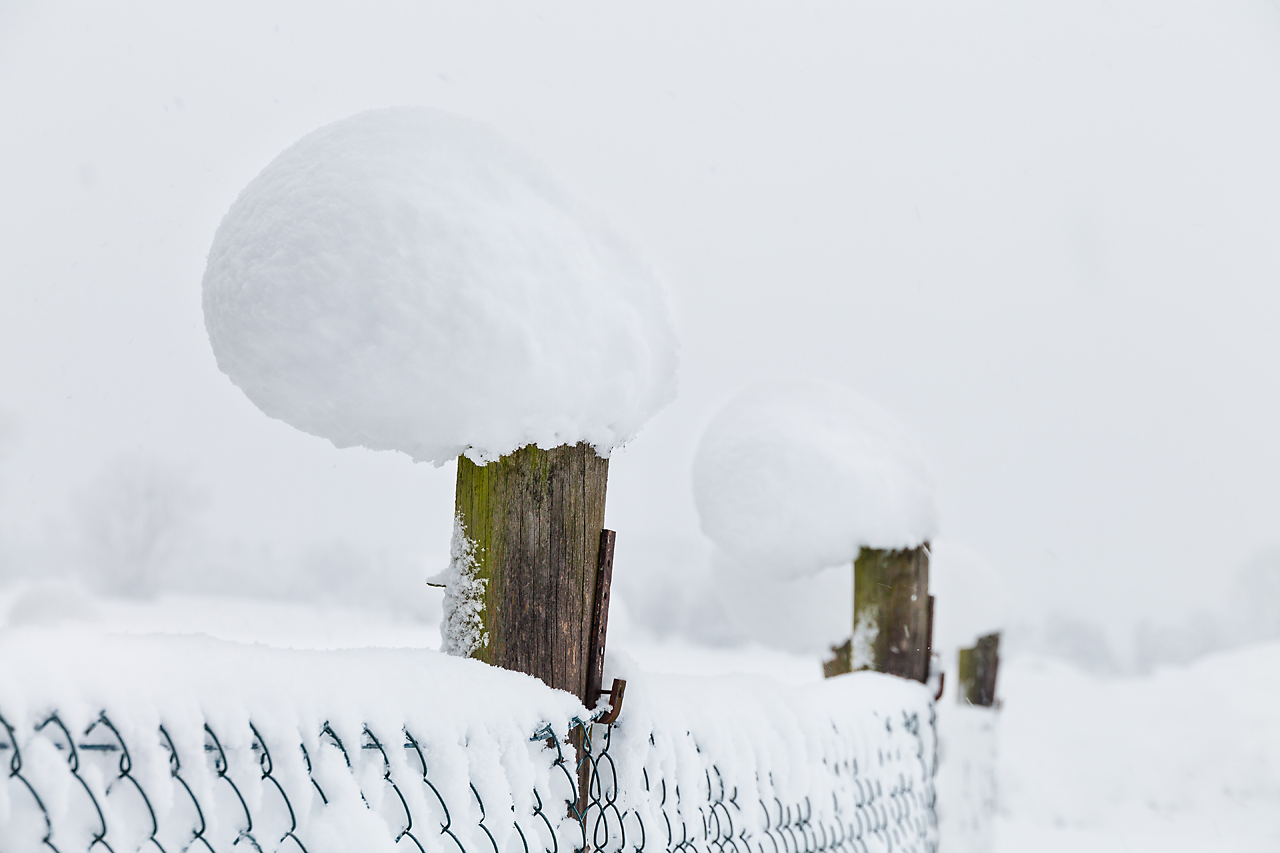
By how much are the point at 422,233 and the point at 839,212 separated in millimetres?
137654

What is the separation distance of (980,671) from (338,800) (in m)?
6.92

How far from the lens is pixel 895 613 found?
3.07 metres

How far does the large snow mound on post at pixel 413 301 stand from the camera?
1168 millimetres

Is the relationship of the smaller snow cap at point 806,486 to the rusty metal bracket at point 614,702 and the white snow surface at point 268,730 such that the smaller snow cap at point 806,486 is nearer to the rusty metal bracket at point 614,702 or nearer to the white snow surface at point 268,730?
the rusty metal bracket at point 614,702

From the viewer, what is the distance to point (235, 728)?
0.85 meters

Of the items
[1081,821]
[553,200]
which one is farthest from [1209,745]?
[553,200]

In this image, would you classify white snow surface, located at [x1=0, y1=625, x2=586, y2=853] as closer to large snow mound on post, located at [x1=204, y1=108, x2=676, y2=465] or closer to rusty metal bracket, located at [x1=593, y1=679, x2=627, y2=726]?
rusty metal bracket, located at [x1=593, y1=679, x2=627, y2=726]

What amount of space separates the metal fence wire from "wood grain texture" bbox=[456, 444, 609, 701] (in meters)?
0.13

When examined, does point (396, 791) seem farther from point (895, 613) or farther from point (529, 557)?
point (895, 613)

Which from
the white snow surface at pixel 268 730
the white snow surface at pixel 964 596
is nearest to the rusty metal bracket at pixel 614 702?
the white snow surface at pixel 268 730

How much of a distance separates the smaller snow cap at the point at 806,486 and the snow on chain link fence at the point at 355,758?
1396 millimetres

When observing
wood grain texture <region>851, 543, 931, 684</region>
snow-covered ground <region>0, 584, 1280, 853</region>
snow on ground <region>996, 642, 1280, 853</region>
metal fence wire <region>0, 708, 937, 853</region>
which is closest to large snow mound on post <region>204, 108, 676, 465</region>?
metal fence wire <region>0, 708, 937, 853</region>

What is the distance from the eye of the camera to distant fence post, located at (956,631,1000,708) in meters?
6.80

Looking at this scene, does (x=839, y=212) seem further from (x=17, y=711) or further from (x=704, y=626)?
(x=17, y=711)
